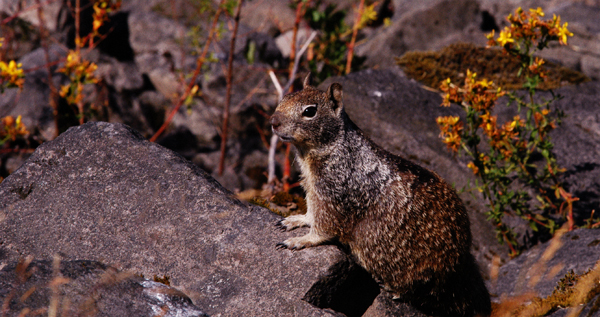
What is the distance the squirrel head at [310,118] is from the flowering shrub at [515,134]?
4.79 feet

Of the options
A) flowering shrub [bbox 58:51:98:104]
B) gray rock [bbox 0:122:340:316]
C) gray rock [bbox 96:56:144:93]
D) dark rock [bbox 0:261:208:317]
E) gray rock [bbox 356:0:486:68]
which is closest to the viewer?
dark rock [bbox 0:261:208:317]

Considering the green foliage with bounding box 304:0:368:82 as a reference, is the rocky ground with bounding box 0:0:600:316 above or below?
below

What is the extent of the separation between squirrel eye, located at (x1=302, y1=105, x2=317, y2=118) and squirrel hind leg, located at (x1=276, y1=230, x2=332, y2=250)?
1.17 meters

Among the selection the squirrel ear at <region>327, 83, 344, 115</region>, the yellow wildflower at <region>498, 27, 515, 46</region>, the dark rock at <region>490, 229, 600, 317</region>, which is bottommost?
the dark rock at <region>490, 229, 600, 317</region>

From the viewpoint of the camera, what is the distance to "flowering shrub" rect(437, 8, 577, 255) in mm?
5457

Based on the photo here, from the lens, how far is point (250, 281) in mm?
4281

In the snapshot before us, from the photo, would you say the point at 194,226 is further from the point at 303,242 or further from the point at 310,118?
the point at 310,118

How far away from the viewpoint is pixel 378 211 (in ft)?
15.5

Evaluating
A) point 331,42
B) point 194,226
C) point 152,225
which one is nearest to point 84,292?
point 152,225

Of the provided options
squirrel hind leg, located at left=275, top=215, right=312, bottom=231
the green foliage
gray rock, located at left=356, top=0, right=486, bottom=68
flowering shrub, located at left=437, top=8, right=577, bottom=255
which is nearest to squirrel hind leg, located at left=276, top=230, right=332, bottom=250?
squirrel hind leg, located at left=275, top=215, right=312, bottom=231

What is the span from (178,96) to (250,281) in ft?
Answer: 21.5

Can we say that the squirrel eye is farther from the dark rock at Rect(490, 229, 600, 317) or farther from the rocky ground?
the dark rock at Rect(490, 229, 600, 317)

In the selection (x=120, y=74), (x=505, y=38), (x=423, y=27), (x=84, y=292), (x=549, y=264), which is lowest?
(x=549, y=264)

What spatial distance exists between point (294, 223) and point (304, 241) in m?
0.37
